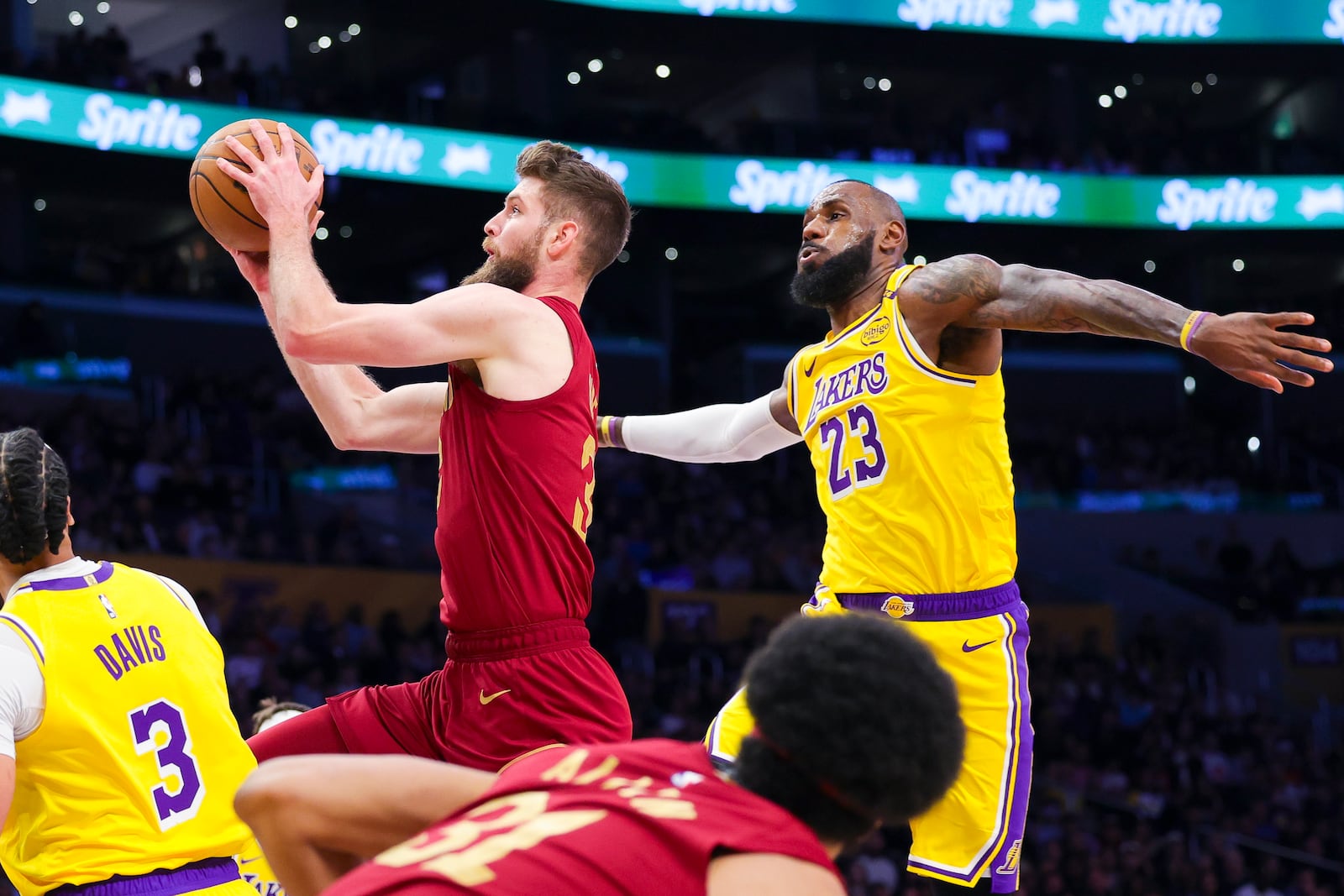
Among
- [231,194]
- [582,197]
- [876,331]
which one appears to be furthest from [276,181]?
[876,331]

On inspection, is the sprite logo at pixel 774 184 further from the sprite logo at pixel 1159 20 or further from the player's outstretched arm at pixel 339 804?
the player's outstretched arm at pixel 339 804

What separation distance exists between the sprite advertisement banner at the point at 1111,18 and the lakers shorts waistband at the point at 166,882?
2226 cm

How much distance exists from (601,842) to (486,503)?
1.79 m

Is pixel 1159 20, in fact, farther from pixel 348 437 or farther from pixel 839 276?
pixel 348 437

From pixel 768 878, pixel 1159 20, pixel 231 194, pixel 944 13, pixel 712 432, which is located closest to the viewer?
pixel 768 878

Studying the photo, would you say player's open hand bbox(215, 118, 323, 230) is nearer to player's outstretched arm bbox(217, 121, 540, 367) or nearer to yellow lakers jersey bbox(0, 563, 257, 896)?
player's outstretched arm bbox(217, 121, 540, 367)

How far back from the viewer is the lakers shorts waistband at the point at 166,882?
145 inches

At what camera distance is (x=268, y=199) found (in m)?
3.81

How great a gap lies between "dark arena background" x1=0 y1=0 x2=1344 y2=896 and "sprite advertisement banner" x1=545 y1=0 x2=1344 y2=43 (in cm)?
6

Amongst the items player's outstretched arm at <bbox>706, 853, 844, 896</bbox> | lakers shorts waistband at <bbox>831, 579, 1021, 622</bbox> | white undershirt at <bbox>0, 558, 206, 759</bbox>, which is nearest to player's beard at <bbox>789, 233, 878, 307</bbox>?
lakers shorts waistband at <bbox>831, 579, 1021, 622</bbox>

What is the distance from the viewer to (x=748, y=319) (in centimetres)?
2798

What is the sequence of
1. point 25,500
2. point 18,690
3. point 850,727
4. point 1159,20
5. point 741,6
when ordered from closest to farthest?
point 850,727
point 18,690
point 25,500
point 741,6
point 1159,20

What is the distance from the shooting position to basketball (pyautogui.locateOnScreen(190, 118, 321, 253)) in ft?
13.4

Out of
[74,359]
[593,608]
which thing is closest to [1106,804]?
[593,608]
